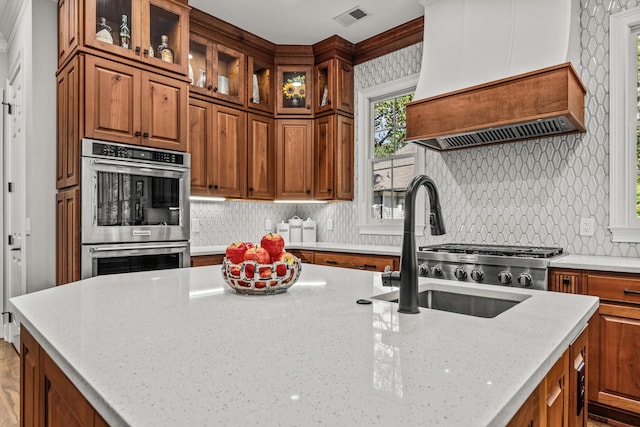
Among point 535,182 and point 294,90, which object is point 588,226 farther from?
point 294,90

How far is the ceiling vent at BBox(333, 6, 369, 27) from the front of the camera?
3.47 m

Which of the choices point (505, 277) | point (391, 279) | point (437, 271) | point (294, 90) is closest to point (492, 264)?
point (505, 277)

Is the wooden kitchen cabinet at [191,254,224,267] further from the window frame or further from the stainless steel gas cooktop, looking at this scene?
the stainless steel gas cooktop

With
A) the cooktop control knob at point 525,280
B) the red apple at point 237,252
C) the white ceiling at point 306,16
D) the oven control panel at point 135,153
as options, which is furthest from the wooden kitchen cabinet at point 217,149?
the cooktop control knob at point 525,280

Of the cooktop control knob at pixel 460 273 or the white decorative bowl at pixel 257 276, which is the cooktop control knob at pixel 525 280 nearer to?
the cooktop control knob at pixel 460 273

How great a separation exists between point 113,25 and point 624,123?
351 centimetres

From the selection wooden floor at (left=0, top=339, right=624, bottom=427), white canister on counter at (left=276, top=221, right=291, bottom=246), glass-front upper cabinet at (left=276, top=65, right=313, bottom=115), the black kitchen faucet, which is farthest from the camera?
white canister on counter at (left=276, top=221, right=291, bottom=246)

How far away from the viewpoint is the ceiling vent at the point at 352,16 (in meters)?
3.47

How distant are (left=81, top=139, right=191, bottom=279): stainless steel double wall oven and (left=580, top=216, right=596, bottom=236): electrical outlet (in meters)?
2.86

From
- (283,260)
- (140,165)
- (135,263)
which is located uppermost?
(140,165)

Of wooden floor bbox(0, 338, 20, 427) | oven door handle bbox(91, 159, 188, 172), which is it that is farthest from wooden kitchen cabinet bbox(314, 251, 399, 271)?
wooden floor bbox(0, 338, 20, 427)

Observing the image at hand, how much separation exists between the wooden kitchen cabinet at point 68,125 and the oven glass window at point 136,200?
20 centimetres

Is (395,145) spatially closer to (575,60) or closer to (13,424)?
(575,60)

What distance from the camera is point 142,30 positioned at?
9.70ft
